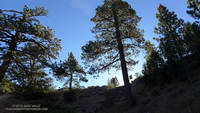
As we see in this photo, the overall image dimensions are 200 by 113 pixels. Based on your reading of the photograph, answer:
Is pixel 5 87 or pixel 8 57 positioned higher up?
pixel 8 57

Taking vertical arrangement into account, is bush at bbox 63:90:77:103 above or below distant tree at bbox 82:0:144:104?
below

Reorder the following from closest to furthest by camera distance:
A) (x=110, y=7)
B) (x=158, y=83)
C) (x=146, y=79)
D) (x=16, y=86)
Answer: (x=16, y=86) → (x=110, y=7) → (x=158, y=83) → (x=146, y=79)

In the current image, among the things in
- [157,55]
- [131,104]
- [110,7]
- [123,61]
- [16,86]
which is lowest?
[131,104]

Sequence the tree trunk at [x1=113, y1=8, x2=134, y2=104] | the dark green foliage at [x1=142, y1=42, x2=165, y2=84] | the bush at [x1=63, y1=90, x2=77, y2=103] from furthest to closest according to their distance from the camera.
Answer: the bush at [x1=63, y1=90, x2=77, y2=103] < the dark green foliage at [x1=142, y1=42, x2=165, y2=84] < the tree trunk at [x1=113, y1=8, x2=134, y2=104]

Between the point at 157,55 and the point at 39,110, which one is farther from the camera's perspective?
the point at 157,55

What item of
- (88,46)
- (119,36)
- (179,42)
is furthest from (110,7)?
(179,42)

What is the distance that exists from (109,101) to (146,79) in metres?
7.45

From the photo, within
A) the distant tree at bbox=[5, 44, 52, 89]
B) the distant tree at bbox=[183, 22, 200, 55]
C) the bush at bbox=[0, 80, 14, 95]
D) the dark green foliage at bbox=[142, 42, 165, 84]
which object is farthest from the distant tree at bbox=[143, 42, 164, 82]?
the bush at bbox=[0, 80, 14, 95]

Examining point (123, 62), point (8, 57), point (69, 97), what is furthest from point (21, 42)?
point (69, 97)

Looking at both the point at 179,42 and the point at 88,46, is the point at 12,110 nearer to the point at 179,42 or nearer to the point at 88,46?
the point at 88,46

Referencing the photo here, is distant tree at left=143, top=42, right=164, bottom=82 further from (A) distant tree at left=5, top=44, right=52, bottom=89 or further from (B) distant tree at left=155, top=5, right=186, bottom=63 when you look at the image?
(A) distant tree at left=5, top=44, right=52, bottom=89

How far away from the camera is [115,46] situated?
65.9 ft

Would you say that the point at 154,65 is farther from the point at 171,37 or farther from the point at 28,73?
the point at 28,73

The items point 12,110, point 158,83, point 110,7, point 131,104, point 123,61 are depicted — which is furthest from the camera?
point 158,83
